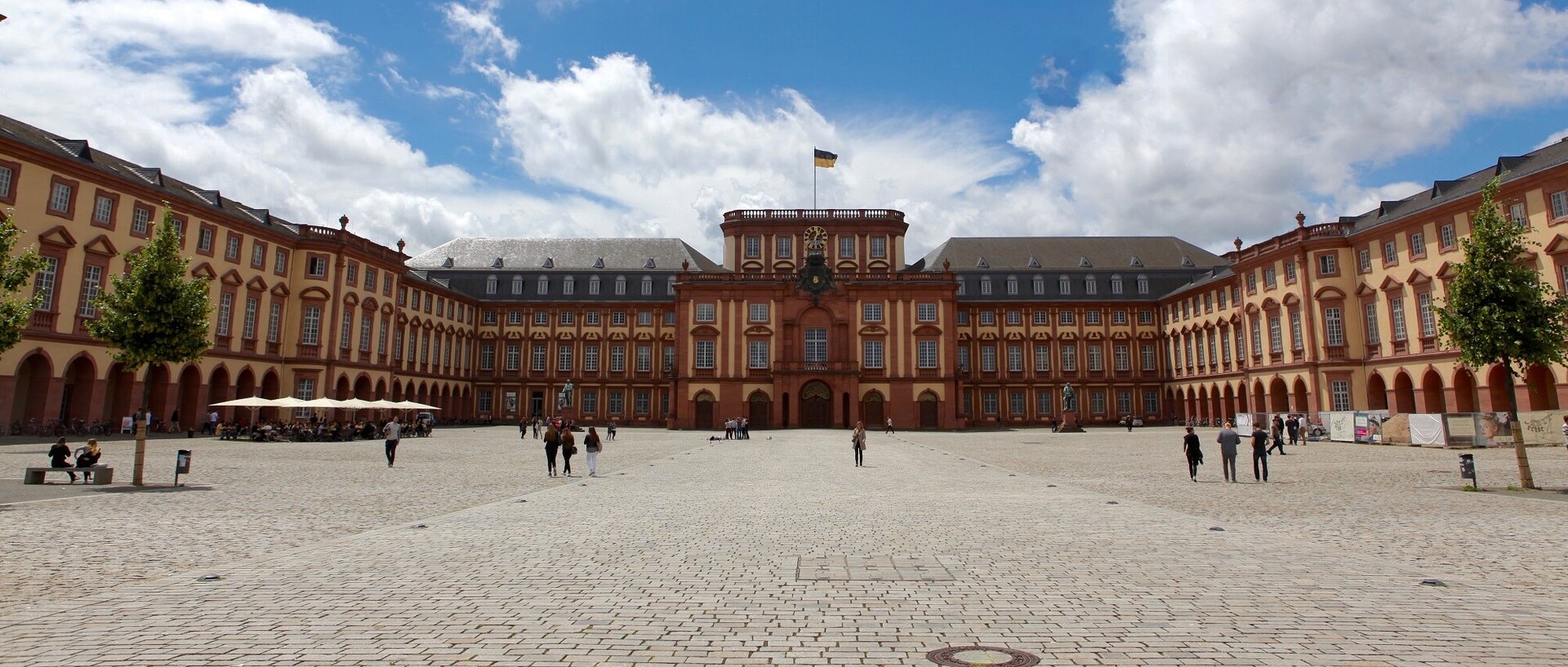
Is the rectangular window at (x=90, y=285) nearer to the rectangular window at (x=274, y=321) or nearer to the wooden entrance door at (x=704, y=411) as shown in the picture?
the rectangular window at (x=274, y=321)

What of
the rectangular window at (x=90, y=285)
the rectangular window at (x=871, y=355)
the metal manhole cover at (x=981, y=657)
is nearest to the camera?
the metal manhole cover at (x=981, y=657)

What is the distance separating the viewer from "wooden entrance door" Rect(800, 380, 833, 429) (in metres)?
63.3

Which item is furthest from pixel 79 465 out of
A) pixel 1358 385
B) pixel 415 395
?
pixel 1358 385

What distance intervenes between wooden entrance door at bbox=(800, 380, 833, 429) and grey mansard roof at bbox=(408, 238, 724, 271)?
57.9 ft

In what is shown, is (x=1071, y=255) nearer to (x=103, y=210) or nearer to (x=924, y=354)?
(x=924, y=354)

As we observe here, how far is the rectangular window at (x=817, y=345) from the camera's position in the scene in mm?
64375

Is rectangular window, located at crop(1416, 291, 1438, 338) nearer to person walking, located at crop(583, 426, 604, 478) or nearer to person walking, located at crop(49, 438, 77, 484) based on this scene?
person walking, located at crop(583, 426, 604, 478)

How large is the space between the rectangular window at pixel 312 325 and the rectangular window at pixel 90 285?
12.4 meters

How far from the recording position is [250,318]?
46625 millimetres

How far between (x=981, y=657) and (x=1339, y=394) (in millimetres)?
52564

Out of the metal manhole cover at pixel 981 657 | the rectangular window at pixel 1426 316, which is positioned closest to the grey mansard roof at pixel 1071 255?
the rectangular window at pixel 1426 316

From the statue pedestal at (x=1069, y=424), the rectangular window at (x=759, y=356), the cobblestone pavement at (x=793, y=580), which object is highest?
the rectangular window at (x=759, y=356)

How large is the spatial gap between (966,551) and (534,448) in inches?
1164

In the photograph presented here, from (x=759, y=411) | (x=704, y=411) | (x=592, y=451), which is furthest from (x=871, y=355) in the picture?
(x=592, y=451)
